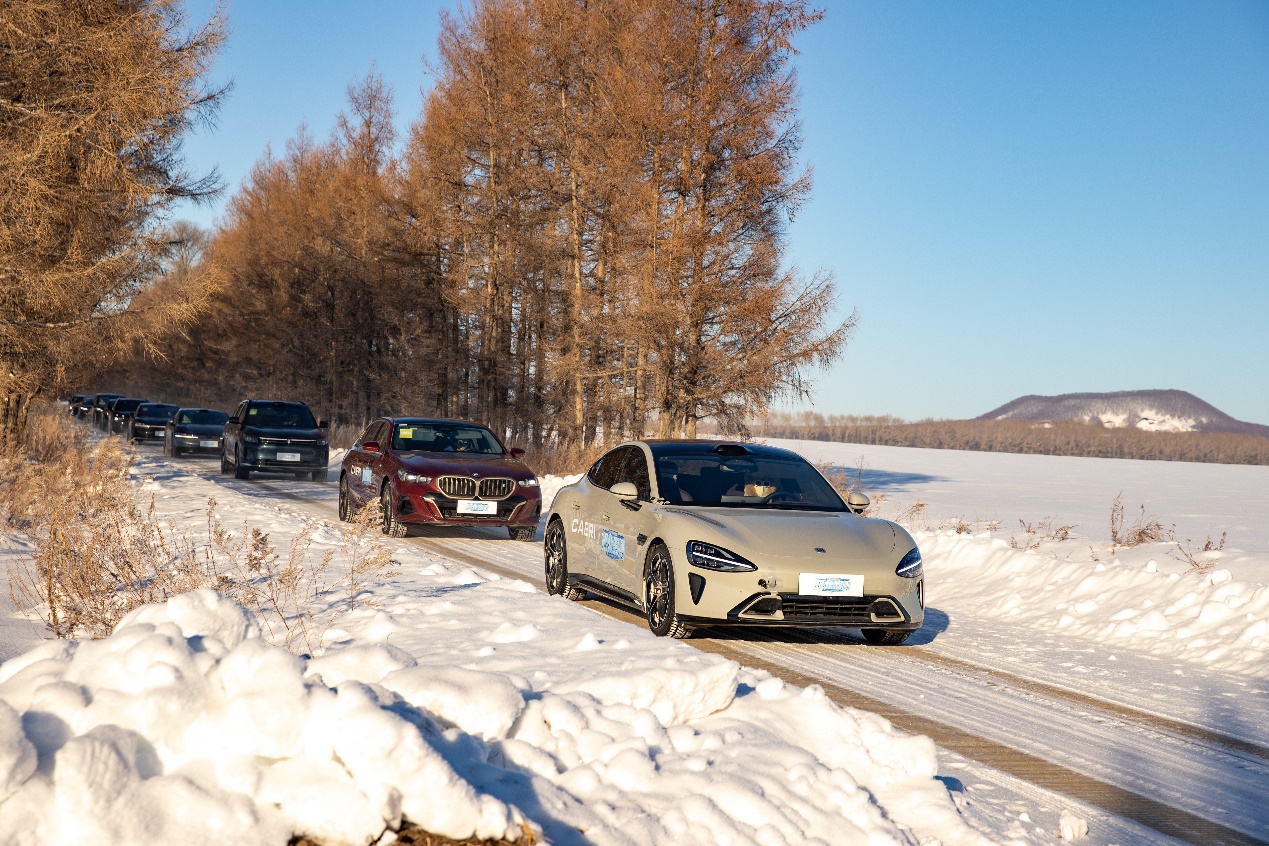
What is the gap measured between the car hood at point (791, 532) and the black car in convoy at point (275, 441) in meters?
18.3

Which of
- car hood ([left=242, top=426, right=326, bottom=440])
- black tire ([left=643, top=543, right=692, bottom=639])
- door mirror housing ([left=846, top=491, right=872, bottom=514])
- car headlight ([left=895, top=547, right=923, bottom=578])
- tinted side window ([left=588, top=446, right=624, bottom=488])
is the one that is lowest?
black tire ([left=643, top=543, right=692, bottom=639])

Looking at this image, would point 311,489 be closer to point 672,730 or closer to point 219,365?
point 672,730

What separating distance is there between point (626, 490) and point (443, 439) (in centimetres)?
764

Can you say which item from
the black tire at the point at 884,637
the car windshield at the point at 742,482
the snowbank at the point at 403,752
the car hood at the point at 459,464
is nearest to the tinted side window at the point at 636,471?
the car windshield at the point at 742,482

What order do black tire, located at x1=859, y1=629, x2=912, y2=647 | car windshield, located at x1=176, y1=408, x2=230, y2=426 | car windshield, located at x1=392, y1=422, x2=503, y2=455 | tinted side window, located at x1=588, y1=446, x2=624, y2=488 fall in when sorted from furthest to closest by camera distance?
1. car windshield, located at x1=176, y1=408, x2=230, y2=426
2. car windshield, located at x1=392, y1=422, x2=503, y2=455
3. tinted side window, located at x1=588, y1=446, x2=624, y2=488
4. black tire, located at x1=859, y1=629, x2=912, y2=647

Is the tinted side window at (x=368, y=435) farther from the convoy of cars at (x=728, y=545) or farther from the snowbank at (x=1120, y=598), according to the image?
the snowbank at (x=1120, y=598)

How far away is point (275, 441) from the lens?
25672 millimetres

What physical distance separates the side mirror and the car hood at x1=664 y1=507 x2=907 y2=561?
1.28 ft

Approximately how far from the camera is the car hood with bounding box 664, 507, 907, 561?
26.8 feet

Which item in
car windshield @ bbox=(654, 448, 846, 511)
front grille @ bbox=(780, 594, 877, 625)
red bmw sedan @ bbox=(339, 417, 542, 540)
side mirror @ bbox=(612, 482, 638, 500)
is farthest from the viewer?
red bmw sedan @ bbox=(339, 417, 542, 540)

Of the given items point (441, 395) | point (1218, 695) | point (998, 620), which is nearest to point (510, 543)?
point (998, 620)

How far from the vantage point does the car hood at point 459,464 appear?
1491cm

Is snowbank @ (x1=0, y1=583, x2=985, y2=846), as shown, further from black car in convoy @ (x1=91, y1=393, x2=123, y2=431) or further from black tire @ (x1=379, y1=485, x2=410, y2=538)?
black car in convoy @ (x1=91, y1=393, x2=123, y2=431)

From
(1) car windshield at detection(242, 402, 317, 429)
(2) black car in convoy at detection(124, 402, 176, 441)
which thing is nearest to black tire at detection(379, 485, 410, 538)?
(1) car windshield at detection(242, 402, 317, 429)
